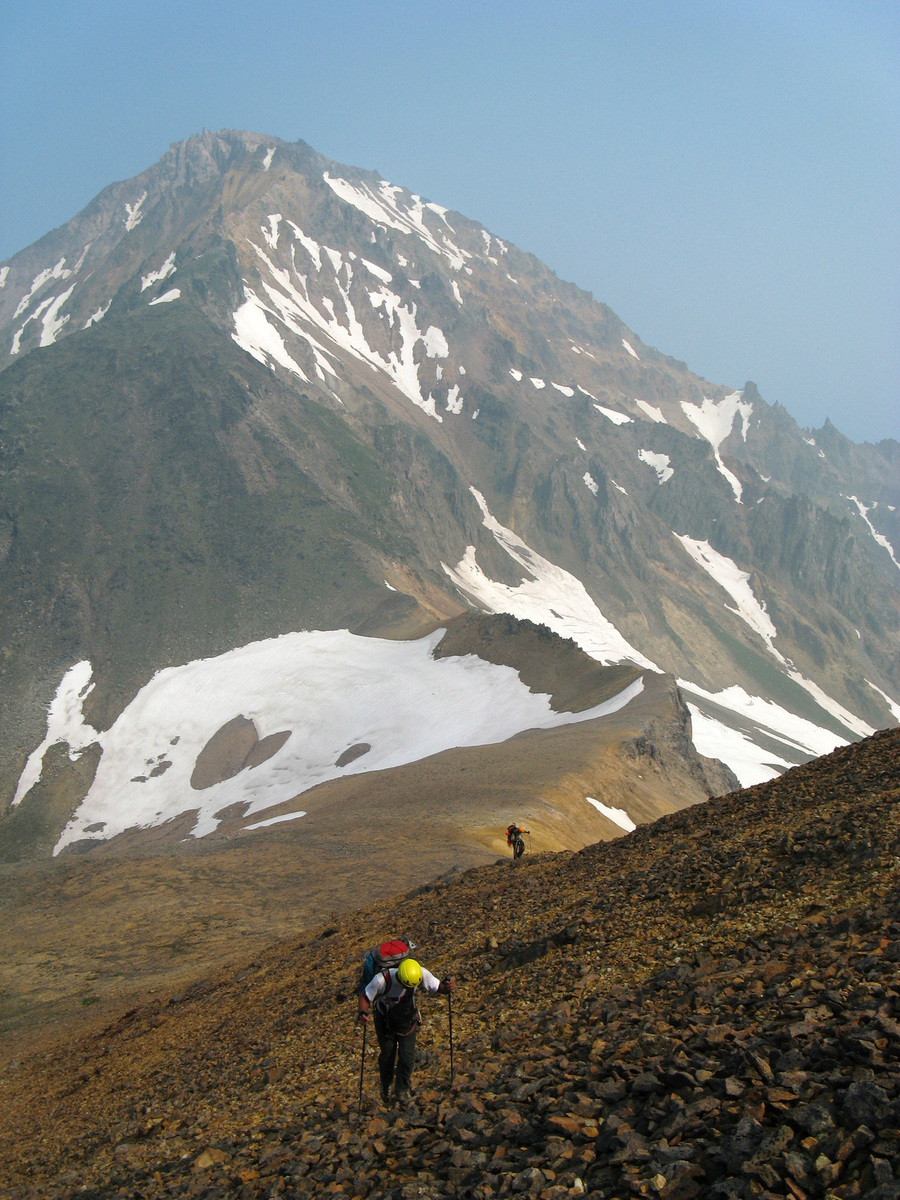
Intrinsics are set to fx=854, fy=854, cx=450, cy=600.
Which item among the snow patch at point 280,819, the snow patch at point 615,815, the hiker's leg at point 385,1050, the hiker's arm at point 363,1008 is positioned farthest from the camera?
the snow patch at point 280,819

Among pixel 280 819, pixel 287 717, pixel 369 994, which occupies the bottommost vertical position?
pixel 369 994

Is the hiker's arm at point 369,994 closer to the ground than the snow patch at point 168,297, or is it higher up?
closer to the ground

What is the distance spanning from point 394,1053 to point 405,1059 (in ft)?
0.70

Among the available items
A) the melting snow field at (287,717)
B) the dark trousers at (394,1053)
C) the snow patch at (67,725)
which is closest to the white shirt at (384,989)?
the dark trousers at (394,1053)

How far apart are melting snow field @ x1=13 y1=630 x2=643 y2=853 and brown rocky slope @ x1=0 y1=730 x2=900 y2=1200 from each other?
150 feet

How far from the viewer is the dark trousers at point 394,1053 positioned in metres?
9.80

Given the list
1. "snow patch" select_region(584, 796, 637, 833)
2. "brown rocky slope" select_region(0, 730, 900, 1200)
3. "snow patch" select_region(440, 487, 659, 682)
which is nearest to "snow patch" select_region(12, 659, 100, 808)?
"snow patch" select_region(584, 796, 637, 833)

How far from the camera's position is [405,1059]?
9812 mm

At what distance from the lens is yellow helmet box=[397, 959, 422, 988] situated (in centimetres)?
984

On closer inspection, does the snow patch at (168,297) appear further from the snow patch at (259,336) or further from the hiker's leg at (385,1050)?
the hiker's leg at (385,1050)

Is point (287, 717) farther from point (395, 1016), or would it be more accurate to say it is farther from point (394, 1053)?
point (395, 1016)

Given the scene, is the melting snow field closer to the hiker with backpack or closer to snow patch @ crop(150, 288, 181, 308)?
the hiker with backpack

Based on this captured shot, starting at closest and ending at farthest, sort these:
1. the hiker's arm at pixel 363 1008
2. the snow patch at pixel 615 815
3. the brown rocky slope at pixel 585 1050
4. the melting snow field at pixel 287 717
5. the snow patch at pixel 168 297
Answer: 1. the brown rocky slope at pixel 585 1050
2. the hiker's arm at pixel 363 1008
3. the snow patch at pixel 615 815
4. the melting snow field at pixel 287 717
5. the snow patch at pixel 168 297

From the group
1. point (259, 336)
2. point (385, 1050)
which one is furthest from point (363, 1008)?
point (259, 336)
